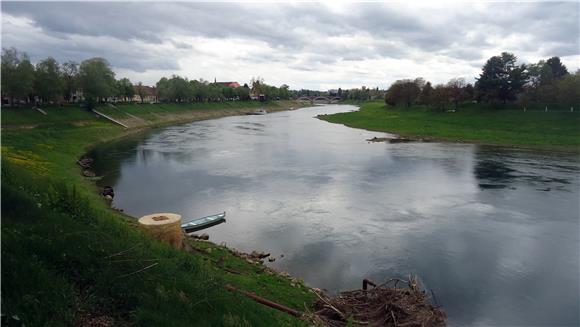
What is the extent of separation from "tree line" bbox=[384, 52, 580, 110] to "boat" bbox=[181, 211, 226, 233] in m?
69.6

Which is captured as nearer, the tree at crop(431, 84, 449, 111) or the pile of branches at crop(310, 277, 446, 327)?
the pile of branches at crop(310, 277, 446, 327)

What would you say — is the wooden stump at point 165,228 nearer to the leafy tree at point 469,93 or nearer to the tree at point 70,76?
the tree at point 70,76

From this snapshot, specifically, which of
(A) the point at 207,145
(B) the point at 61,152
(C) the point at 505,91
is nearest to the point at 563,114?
(C) the point at 505,91

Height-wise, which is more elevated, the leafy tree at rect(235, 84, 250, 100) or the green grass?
the leafy tree at rect(235, 84, 250, 100)

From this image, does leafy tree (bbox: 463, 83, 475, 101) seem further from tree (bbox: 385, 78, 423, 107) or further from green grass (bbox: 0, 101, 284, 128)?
green grass (bbox: 0, 101, 284, 128)

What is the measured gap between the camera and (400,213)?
25.6m

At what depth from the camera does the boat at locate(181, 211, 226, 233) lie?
2170cm

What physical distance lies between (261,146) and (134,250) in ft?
154

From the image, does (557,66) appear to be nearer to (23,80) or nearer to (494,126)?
(494,126)

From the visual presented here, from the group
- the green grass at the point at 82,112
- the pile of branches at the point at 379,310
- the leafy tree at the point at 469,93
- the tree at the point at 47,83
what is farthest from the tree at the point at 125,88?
the pile of branches at the point at 379,310

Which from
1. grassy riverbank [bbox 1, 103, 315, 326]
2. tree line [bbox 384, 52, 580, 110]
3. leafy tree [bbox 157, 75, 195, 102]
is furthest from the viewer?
leafy tree [bbox 157, 75, 195, 102]

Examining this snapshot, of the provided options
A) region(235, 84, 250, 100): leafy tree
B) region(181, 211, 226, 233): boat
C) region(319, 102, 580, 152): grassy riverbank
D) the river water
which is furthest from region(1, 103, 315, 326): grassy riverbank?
region(235, 84, 250, 100): leafy tree

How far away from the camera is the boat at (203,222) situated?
71.2ft

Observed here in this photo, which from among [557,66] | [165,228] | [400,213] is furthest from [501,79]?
[165,228]
